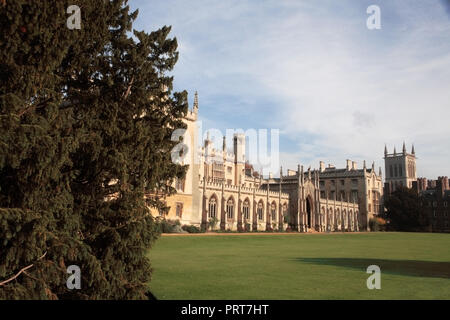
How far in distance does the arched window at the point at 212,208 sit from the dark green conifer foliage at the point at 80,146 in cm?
3328

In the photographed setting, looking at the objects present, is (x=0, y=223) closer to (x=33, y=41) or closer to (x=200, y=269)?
(x=33, y=41)

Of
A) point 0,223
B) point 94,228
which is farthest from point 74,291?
point 0,223

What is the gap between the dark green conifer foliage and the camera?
6.08m

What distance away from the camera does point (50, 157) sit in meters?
6.12

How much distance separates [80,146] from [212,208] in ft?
118

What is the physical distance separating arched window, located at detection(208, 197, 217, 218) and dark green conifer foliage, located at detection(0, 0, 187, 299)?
109 feet

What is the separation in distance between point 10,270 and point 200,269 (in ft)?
19.4

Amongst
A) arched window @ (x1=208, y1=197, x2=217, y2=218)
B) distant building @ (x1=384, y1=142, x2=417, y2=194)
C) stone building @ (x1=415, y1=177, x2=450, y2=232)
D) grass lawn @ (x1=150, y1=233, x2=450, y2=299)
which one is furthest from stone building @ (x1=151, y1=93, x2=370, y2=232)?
distant building @ (x1=384, y1=142, x2=417, y2=194)

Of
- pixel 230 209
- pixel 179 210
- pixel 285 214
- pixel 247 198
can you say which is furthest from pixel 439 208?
pixel 179 210

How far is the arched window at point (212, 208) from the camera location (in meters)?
42.4

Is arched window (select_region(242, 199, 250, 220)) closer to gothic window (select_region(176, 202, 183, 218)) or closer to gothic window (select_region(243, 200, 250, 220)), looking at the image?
gothic window (select_region(243, 200, 250, 220))

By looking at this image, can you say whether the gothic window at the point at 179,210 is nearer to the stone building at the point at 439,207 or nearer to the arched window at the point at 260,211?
the arched window at the point at 260,211

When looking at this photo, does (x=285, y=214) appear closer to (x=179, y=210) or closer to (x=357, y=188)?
(x=179, y=210)

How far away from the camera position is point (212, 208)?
42750 mm
